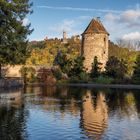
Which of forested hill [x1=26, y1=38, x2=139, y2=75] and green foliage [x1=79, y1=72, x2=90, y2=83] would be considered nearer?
green foliage [x1=79, y1=72, x2=90, y2=83]

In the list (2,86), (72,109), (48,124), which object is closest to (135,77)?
(2,86)

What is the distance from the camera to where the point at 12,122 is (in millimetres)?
20875

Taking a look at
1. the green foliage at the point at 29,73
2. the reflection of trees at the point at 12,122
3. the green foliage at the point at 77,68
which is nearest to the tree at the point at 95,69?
the green foliage at the point at 77,68

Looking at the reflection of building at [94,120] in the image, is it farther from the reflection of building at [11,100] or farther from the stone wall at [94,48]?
the stone wall at [94,48]

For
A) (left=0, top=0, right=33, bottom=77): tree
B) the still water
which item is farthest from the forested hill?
the still water

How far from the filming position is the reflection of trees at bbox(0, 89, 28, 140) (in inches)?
685

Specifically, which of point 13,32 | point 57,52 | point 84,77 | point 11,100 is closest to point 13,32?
point 13,32

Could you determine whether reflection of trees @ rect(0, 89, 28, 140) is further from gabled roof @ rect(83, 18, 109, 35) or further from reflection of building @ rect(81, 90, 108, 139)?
gabled roof @ rect(83, 18, 109, 35)

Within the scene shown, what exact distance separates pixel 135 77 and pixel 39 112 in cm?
4059

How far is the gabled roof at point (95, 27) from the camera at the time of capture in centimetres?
7683

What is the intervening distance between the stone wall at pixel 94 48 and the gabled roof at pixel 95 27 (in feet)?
1.98

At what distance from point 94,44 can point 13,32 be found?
33811 mm

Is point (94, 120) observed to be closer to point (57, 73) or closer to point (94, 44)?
point (57, 73)

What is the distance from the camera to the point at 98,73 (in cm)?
7062
